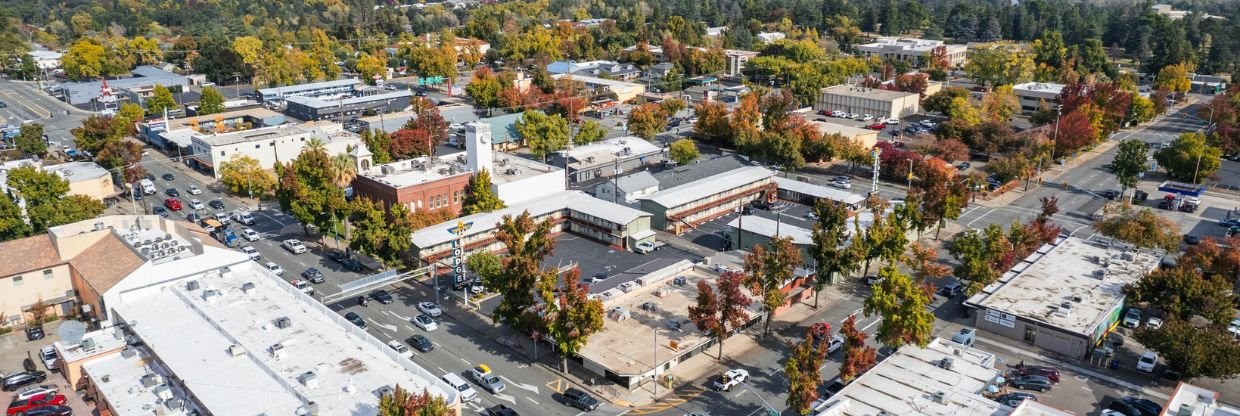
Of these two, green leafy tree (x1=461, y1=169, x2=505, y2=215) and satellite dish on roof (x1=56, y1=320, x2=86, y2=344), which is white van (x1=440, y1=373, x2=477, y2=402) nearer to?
satellite dish on roof (x1=56, y1=320, x2=86, y2=344)

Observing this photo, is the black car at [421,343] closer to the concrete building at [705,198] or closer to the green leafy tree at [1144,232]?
the concrete building at [705,198]

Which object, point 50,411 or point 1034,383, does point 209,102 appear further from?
point 1034,383

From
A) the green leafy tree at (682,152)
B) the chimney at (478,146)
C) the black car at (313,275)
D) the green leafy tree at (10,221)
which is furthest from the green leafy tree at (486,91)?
the green leafy tree at (10,221)

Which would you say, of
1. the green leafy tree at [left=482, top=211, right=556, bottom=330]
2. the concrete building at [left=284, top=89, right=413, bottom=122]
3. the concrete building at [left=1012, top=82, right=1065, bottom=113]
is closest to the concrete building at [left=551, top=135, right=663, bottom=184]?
the green leafy tree at [left=482, top=211, right=556, bottom=330]

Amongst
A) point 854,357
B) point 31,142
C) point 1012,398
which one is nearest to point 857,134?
point 1012,398

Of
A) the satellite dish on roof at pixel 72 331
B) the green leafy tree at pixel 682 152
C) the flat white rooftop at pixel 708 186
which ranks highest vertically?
the green leafy tree at pixel 682 152

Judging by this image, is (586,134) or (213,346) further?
(586,134)
